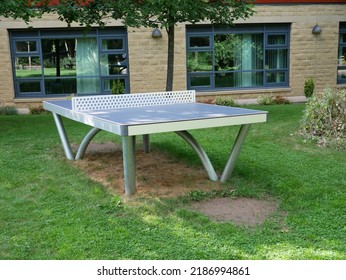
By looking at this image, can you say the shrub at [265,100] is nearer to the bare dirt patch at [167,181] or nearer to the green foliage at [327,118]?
the green foliage at [327,118]

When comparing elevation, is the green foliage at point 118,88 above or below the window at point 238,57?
below

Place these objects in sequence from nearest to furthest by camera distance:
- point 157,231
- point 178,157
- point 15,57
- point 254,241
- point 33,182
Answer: point 254,241 → point 157,231 → point 33,182 → point 178,157 → point 15,57

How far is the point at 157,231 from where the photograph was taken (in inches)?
181

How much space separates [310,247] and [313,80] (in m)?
14.3

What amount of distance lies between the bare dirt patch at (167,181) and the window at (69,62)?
7.69 m

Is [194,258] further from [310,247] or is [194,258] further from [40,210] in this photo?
[40,210]

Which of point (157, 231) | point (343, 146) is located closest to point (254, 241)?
point (157, 231)

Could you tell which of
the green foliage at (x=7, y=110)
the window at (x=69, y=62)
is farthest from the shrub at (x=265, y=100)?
the green foliage at (x=7, y=110)

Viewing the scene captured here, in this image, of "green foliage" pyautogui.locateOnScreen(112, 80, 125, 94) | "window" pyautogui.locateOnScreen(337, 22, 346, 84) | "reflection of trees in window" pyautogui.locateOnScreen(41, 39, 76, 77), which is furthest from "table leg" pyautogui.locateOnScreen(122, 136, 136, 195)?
"window" pyautogui.locateOnScreen(337, 22, 346, 84)

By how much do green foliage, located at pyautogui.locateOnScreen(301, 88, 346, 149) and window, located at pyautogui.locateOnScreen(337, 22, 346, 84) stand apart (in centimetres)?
944

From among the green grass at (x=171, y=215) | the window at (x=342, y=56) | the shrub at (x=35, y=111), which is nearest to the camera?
the green grass at (x=171, y=215)

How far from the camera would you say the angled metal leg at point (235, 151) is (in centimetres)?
599

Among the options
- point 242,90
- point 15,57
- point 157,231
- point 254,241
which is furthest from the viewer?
point 242,90

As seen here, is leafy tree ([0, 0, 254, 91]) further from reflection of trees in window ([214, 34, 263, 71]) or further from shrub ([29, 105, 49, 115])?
reflection of trees in window ([214, 34, 263, 71])
